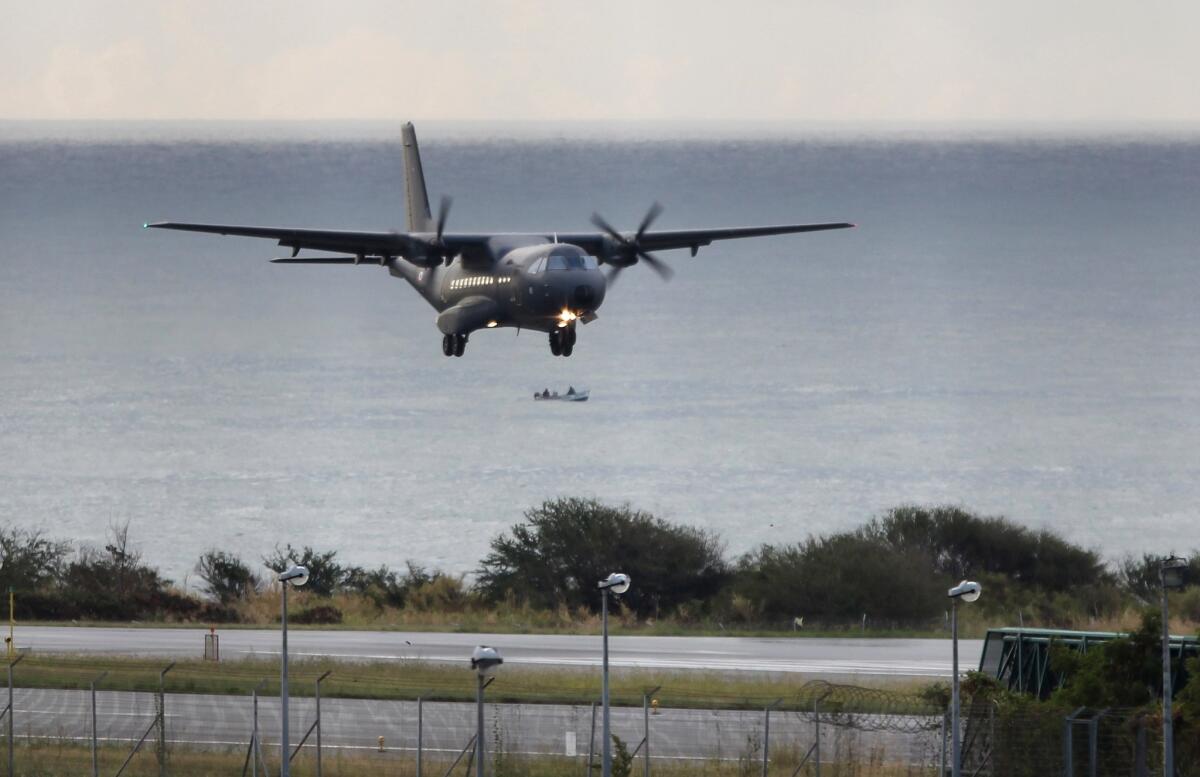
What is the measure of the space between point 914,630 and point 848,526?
58340mm

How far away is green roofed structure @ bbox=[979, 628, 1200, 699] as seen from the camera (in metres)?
36.5

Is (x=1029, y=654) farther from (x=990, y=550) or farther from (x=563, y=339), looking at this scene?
(x=990, y=550)

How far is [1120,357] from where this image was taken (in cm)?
19325

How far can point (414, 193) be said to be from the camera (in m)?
82.4

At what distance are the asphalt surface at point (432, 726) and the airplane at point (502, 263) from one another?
49.7 feet

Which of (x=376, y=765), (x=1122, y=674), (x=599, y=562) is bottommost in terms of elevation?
(x=376, y=765)

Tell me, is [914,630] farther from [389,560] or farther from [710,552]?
[389,560]

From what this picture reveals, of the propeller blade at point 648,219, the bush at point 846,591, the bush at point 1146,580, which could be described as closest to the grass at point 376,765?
the propeller blade at point 648,219

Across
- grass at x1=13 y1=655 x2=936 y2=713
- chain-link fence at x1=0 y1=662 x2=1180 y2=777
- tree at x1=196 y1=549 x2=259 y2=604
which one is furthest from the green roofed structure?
tree at x1=196 y1=549 x2=259 y2=604

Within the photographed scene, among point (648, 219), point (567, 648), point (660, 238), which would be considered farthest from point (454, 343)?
point (567, 648)

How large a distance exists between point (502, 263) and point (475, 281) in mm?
2565

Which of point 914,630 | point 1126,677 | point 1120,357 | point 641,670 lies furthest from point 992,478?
point 1126,677

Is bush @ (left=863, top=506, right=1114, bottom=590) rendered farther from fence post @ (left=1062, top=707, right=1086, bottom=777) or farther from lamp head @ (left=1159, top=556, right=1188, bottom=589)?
lamp head @ (left=1159, top=556, right=1188, bottom=589)

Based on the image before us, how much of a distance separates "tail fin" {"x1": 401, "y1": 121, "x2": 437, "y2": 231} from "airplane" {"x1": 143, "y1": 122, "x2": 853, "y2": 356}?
10879 mm
